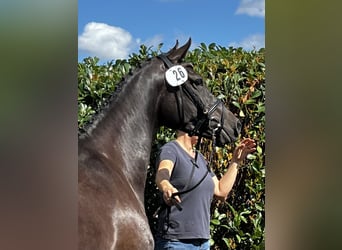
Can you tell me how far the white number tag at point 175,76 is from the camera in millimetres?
3234

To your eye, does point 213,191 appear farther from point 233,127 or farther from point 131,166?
point 131,166

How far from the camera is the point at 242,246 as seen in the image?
A: 15.7ft

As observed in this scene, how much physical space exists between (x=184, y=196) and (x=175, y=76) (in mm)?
800

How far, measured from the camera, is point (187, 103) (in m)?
3.36

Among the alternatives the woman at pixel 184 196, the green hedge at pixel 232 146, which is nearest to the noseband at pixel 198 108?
the woman at pixel 184 196

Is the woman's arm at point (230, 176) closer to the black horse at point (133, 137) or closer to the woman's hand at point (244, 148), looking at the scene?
the woman's hand at point (244, 148)

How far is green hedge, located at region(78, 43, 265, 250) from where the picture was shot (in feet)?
15.4

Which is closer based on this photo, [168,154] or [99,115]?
[99,115]

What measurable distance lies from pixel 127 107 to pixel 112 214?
2.64 feet

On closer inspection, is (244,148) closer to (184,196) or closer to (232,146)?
(184,196)

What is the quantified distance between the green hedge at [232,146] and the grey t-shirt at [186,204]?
1.13 metres

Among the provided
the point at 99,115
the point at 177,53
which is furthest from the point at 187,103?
the point at 99,115

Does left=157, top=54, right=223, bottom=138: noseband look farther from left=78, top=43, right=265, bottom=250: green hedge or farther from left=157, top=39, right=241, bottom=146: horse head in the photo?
left=78, top=43, right=265, bottom=250: green hedge
